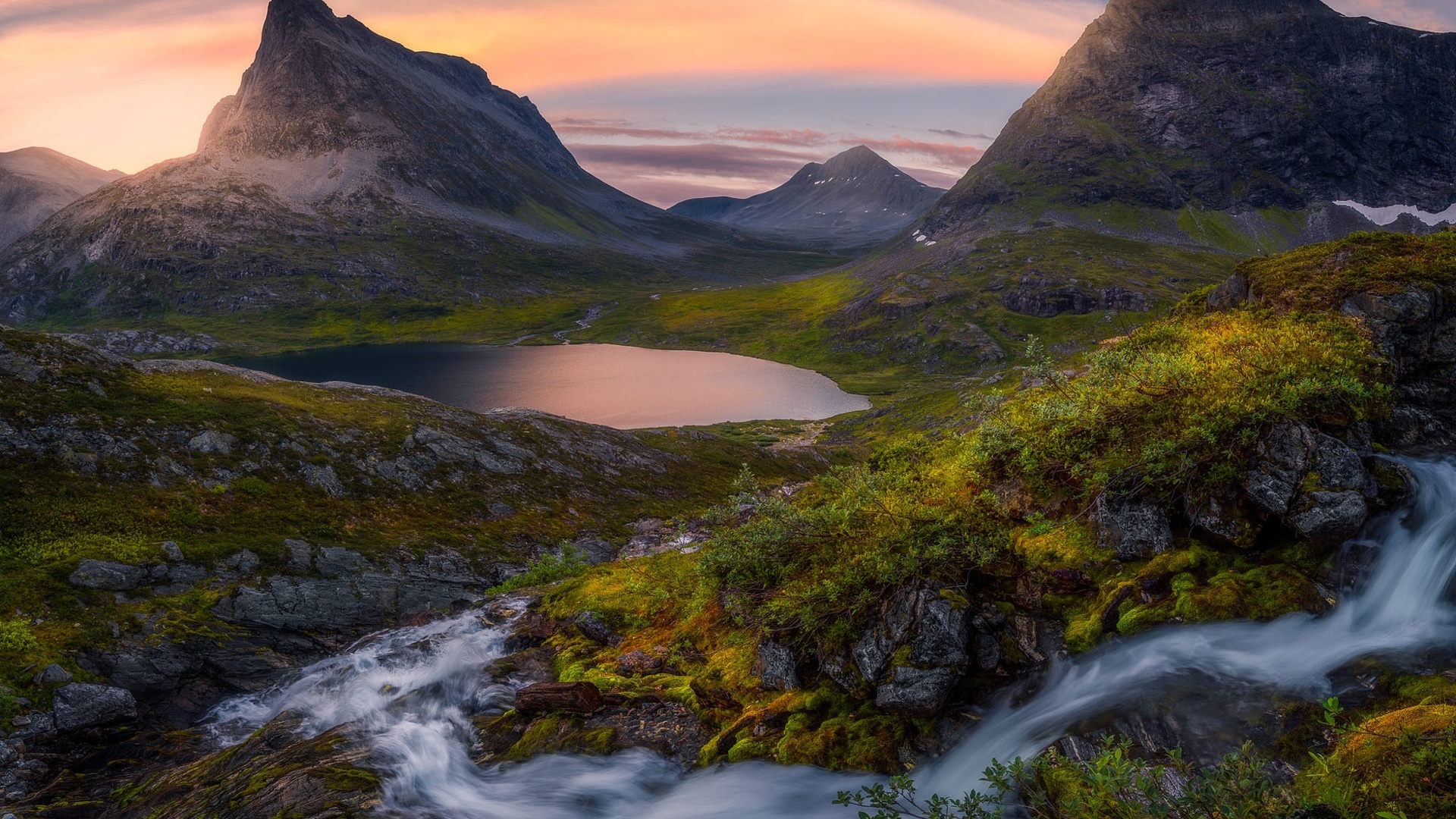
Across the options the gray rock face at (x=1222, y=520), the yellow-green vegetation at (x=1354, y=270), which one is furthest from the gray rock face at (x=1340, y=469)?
the yellow-green vegetation at (x=1354, y=270)

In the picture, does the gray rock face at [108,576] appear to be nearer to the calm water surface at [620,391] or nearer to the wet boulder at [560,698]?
the wet boulder at [560,698]

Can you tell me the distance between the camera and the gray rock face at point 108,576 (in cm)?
2806

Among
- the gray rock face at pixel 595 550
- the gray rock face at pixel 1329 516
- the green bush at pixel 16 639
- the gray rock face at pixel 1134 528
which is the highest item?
the gray rock face at pixel 1329 516

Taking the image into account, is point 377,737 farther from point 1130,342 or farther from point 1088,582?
point 1130,342

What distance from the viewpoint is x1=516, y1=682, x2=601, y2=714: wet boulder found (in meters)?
18.5

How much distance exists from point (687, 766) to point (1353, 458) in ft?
53.4

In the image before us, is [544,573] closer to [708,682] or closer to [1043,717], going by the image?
[708,682]

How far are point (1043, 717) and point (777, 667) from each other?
6.01 metres

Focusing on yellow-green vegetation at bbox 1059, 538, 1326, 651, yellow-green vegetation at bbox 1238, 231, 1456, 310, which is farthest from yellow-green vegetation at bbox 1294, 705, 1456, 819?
yellow-green vegetation at bbox 1238, 231, 1456, 310

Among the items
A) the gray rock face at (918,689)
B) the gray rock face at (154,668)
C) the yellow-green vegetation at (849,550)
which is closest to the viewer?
the gray rock face at (918,689)

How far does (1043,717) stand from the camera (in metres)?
13.9

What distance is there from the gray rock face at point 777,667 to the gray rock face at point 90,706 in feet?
74.7

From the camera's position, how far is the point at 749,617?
19031mm

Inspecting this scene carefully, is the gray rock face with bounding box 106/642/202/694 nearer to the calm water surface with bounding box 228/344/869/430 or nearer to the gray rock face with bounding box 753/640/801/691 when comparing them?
the gray rock face with bounding box 753/640/801/691
